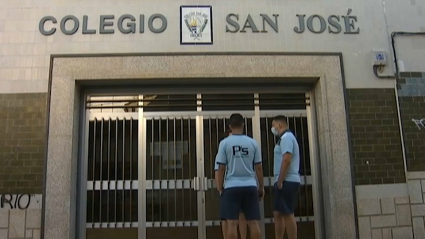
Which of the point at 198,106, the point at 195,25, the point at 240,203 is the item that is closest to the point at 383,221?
the point at 240,203

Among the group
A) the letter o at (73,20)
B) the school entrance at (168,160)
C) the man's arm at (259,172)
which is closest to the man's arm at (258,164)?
the man's arm at (259,172)

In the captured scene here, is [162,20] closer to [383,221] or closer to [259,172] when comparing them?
[259,172]

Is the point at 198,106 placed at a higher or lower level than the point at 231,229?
higher

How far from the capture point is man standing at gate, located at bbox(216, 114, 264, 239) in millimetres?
4270

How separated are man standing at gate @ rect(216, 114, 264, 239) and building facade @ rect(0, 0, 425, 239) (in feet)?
3.92

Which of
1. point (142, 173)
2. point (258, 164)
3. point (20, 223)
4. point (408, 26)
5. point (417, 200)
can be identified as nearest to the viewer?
point (258, 164)

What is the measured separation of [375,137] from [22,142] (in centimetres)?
497

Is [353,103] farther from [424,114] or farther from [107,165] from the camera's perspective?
[107,165]

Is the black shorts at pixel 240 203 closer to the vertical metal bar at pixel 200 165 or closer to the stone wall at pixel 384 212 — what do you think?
the vertical metal bar at pixel 200 165

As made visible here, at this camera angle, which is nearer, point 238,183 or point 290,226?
point 238,183

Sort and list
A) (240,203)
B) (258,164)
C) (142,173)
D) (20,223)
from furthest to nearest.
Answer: (142,173), (20,223), (258,164), (240,203)

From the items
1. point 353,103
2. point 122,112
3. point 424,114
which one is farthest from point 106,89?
A: point 424,114

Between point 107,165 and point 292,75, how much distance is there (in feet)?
9.86

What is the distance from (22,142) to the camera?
5227mm
